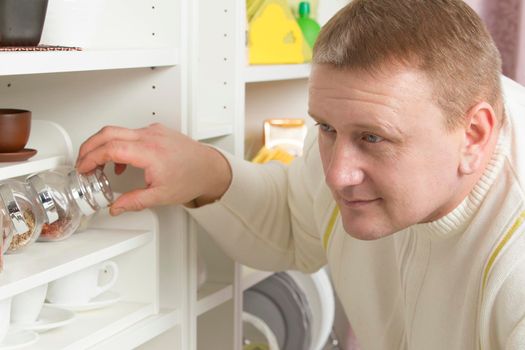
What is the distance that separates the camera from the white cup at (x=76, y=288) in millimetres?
1249

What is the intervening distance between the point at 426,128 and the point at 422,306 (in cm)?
33

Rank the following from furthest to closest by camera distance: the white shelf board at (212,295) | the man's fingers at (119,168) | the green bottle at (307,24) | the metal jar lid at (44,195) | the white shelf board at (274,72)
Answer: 1. the green bottle at (307,24)
2. the white shelf board at (274,72)
3. the white shelf board at (212,295)
4. the man's fingers at (119,168)
5. the metal jar lid at (44,195)

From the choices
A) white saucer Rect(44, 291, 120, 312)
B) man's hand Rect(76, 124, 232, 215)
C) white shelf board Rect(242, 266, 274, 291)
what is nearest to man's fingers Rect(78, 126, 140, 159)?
man's hand Rect(76, 124, 232, 215)

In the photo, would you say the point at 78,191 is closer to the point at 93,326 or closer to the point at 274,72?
the point at 93,326

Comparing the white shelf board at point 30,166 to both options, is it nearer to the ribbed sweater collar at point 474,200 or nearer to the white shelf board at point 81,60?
the white shelf board at point 81,60

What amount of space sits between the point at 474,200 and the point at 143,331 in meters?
0.49

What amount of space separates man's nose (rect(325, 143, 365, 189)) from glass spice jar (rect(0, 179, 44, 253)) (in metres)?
0.38

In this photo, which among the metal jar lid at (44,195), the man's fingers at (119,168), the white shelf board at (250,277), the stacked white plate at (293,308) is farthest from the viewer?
the stacked white plate at (293,308)

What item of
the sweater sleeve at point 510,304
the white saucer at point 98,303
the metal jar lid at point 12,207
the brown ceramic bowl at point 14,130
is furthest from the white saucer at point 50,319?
the sweater sleeve at point 510,304

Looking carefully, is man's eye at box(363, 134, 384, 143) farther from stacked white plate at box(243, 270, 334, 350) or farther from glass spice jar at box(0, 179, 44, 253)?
stacked white plate at box(243, 270, 334, 350)

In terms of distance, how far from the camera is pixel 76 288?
4.11ft

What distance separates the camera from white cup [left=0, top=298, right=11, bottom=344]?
1072mm

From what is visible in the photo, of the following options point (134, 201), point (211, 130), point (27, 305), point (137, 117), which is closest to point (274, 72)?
point (211, 130)

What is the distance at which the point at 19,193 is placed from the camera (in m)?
1.15
